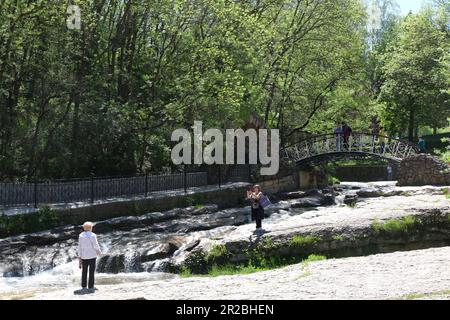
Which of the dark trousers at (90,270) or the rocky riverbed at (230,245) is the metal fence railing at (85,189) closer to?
the rocky riverbed at (230,245)

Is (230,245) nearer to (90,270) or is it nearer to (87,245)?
(90,270)

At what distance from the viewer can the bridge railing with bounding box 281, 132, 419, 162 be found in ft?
113

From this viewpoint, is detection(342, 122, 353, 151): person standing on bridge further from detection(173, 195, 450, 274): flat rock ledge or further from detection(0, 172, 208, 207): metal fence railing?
detection(173, 195, 450, 274): flat rock ledge

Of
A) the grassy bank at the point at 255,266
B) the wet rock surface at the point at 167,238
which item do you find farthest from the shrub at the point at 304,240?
the grassy bank at the point at 255,266

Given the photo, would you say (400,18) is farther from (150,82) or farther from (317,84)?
(150,82)

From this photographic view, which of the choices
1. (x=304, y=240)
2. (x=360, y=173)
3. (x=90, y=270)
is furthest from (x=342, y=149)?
(x=90, y=270)

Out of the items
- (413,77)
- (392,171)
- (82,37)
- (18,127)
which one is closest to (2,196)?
(18,127)

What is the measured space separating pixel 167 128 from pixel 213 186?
3.75 metres

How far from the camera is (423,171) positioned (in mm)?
30328

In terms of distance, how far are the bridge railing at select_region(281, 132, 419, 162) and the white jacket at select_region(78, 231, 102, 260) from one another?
963 inches

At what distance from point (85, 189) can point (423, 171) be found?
1690 cm

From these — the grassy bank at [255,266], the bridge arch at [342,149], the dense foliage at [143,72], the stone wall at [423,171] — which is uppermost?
the dense foliage at [143,72]

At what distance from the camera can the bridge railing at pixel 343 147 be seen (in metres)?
34.4

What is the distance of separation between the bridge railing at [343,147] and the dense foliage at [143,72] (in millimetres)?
2864
